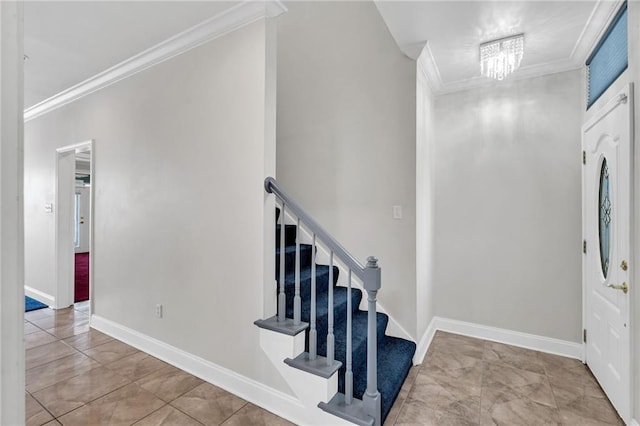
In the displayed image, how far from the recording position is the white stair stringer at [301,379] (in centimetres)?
186

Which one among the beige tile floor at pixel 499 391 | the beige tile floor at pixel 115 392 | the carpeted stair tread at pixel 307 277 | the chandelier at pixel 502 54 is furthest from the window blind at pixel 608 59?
the beige tile floor at pixel 115 392

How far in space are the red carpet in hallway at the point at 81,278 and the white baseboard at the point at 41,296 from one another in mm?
335

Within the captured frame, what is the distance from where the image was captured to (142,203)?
2891mm

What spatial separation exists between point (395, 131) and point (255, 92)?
1307 millimetres

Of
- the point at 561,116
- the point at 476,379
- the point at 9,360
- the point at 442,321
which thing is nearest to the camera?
the point at 9,360

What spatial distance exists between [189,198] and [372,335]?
176cm

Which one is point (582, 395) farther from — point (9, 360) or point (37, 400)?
point (37, 400)

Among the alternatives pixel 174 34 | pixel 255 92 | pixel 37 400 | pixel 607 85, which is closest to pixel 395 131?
pixel 255 92

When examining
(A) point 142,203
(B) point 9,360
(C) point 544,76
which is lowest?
(B) point 9,360

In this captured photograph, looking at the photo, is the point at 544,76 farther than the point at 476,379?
Yes

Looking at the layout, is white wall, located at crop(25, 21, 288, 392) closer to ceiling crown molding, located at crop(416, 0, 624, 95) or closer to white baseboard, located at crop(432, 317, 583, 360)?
ceiling crown molding, located at crop(416, 0, 624, 95)

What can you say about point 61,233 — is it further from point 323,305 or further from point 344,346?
point 344,346

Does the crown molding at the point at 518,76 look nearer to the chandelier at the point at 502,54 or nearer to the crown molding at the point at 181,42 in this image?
the chandelier at the point at 502,54

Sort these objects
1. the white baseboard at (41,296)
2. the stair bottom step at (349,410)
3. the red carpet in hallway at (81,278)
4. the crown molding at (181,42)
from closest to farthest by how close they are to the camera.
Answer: the stair bottom step at (349,410) < the crown molding at (181,42) < the white baseboard at (41,296) < the red carpet in hallway at (81,278)
